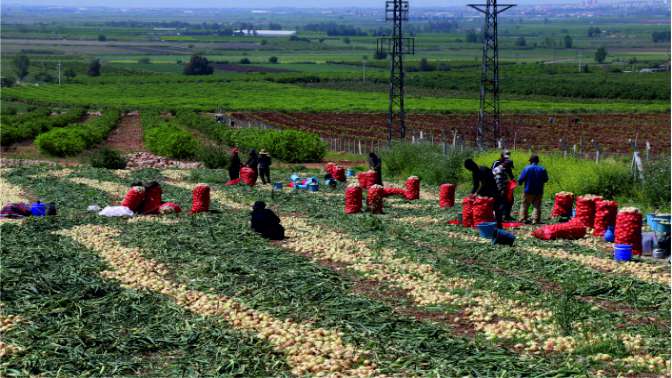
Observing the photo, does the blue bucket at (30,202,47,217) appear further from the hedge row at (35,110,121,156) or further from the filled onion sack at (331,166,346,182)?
the hedge row at (35,110,121,156)

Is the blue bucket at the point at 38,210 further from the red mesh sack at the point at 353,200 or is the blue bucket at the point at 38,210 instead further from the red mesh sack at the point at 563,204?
the red mesh sack at the point at 563,204

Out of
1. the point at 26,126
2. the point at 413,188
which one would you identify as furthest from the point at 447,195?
the point at 26,126

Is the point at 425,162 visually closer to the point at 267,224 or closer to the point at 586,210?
the point at 586,210

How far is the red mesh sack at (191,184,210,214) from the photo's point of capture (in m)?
24.7

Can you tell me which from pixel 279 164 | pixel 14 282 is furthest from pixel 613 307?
pixel 279 164

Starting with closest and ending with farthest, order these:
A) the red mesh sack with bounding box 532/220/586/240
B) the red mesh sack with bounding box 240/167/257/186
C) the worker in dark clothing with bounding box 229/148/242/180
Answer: the red mesh sack with bounding box 532/220/586/240 → the red mesh sack with bounding box 240/167/257/186 → the worker in dark clothing with bounding box 229/148/242/180

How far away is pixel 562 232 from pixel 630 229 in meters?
2.09

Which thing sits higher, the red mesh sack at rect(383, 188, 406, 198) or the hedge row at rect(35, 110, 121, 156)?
the red mesh sack at rect(383, 188, 406, 198)

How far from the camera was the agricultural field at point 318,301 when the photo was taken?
12.7 metres

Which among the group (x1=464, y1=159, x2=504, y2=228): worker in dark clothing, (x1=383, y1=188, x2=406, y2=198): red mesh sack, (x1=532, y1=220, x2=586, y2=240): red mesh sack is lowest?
(x1=383, y1=188, x2=406, y2=198): red mesh sack

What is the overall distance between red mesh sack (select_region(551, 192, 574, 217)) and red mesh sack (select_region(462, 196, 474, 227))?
9.03 feet

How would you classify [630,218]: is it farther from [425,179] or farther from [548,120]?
[548,120]

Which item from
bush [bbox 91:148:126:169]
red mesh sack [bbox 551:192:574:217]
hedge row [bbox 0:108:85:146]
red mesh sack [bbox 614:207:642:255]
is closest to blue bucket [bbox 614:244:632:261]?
red mesh sack [bbox 614:207:642:255]

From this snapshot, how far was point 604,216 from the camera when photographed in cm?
2094
